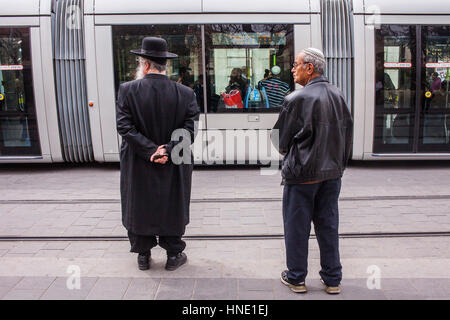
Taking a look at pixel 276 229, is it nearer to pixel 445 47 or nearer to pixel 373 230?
pixel 373 230

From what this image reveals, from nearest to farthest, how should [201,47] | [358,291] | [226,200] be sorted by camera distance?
[358,291] → [226,200] → [201,47]

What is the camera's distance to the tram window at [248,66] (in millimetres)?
7352

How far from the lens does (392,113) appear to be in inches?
297

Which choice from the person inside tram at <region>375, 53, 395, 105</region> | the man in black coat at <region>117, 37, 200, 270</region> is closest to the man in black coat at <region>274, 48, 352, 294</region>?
the man in black coat at <region>117, 37, 200, 270</region>

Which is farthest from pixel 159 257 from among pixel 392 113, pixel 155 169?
pixel 392 113

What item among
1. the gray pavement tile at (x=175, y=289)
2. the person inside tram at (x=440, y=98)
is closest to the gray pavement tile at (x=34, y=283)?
the gray pavement tile at (x=175, y=289)

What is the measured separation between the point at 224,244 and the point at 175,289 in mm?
1073

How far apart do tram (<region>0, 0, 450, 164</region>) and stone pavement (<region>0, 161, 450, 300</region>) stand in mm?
739

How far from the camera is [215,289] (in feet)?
11.2

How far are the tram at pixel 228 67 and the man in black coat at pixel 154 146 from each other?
379 centimetres

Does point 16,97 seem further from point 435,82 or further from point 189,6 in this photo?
point 435,82

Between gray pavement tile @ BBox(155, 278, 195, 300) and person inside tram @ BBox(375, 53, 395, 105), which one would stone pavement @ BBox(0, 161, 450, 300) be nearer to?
gray pavement tile @ BBox(155, 278, 195, 300)

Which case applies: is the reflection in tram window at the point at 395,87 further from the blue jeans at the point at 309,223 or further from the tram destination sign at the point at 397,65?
the blue jeans at the point at 309,223

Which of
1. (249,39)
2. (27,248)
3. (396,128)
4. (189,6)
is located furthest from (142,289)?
(396,128)
